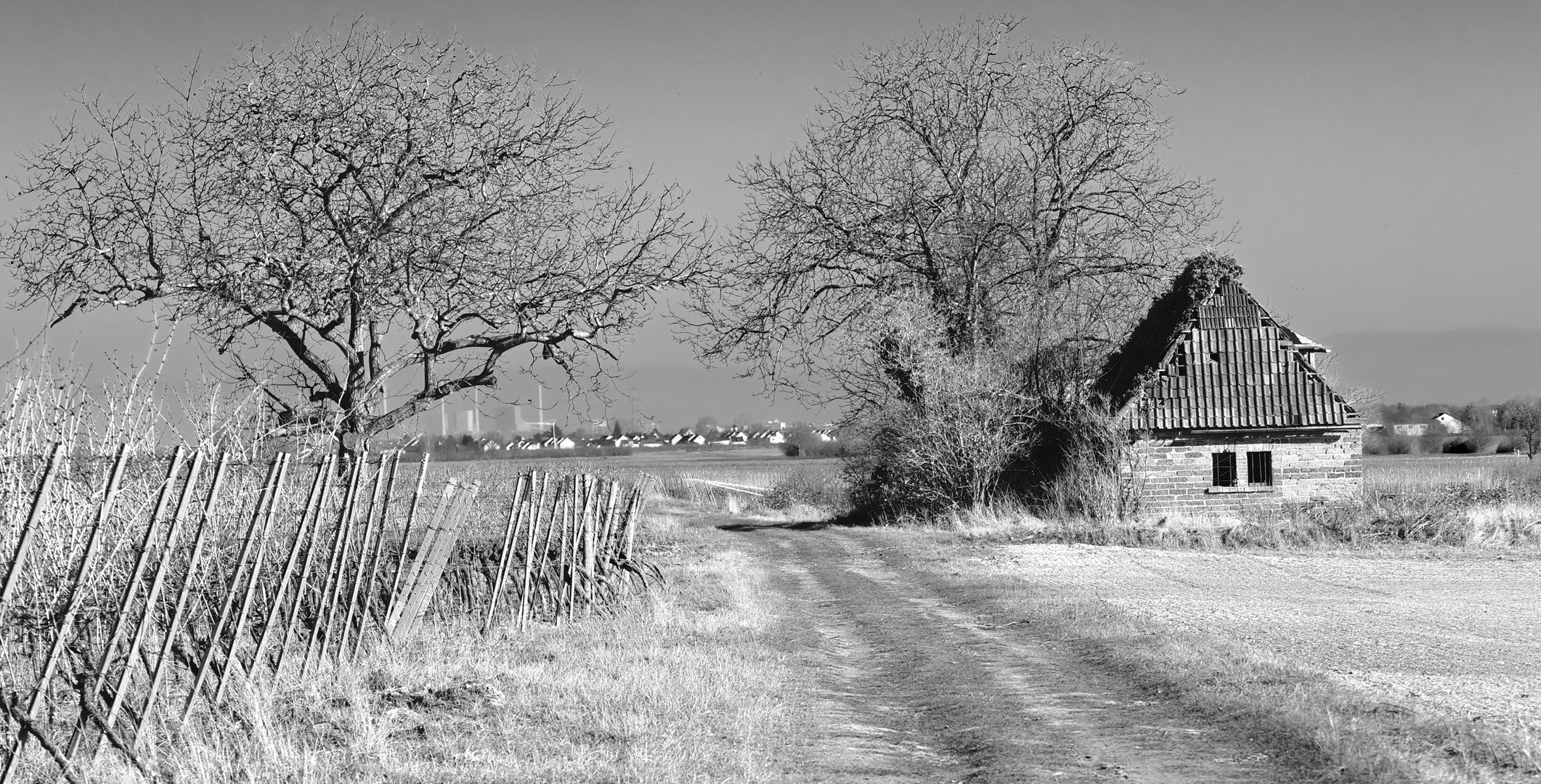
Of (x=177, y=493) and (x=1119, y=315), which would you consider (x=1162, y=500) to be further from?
(x=177, y=493)

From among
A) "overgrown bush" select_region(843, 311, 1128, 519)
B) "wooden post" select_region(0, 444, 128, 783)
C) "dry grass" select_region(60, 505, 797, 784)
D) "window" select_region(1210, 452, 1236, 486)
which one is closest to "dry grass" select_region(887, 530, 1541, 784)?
"dry grass" select_region(60, 505, 797, 784)

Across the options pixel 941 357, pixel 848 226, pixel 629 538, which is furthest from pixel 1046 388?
pixel 629 538

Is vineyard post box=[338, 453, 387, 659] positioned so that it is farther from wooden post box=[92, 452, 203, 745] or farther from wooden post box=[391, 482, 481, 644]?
wooden post box=[92, 452, 203, 745]

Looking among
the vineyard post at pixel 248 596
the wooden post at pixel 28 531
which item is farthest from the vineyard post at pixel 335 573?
the wooden post at pixel 28 531

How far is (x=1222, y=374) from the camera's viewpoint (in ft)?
79.7

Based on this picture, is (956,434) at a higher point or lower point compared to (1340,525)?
higher

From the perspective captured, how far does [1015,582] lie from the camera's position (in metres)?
14.9

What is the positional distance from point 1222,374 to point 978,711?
18225mm

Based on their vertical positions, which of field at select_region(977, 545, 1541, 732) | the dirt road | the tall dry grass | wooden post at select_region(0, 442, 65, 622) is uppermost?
wooden post at select_region(0, 442, 65, 622)

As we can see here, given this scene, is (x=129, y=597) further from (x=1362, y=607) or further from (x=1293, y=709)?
(x=1362, y=607)

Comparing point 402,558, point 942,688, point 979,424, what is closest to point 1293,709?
point 942,688

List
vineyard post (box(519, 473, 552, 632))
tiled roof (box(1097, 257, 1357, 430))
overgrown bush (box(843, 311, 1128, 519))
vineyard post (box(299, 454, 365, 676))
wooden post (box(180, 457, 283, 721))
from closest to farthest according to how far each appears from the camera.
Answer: wooden post (box(180, 457, 283, 721)) → vineyard post (box(299, 454, 365, 676)) → vineyard post (box(519, 473, 552, 632)) → tiled roof (box(1097, 257, 1357, 430)) → overgrown bush (box(843, 311, 1128, 519))

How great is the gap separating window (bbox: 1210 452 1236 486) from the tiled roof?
0.67 metres

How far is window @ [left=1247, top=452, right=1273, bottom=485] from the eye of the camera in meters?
24.1
